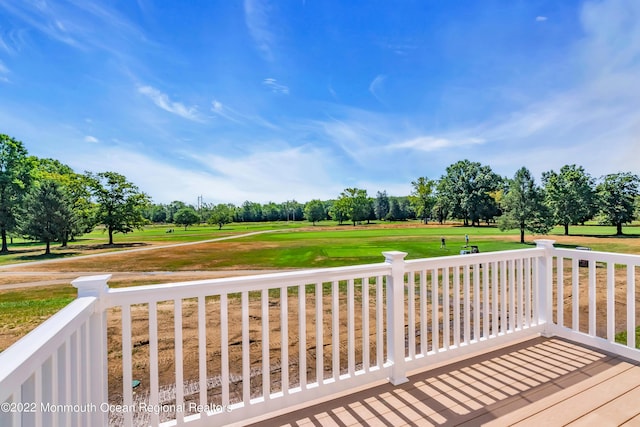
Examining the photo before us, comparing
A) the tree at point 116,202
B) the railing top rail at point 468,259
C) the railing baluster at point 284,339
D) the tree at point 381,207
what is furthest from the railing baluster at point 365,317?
the tree at point 381,207

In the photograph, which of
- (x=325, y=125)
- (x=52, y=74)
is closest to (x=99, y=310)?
(x=52, y=74)

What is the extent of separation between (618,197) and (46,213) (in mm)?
30737

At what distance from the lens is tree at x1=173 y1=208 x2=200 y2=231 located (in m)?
27.5

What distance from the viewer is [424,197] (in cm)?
3244

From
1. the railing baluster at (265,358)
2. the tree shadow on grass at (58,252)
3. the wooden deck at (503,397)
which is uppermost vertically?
the railing baluster at (265,358)

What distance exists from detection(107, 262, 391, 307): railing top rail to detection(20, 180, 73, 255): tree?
48.8 feet

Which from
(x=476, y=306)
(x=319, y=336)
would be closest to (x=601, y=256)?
(x=476, y=306)

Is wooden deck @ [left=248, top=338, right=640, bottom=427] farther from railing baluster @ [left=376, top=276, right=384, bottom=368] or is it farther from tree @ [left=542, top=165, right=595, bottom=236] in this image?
tree @ [left=542, top=165, right=595, bottom=236]

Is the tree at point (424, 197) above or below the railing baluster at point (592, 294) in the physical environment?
above

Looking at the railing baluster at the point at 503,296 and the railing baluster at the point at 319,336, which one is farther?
the railing baluster at the point at 503,296

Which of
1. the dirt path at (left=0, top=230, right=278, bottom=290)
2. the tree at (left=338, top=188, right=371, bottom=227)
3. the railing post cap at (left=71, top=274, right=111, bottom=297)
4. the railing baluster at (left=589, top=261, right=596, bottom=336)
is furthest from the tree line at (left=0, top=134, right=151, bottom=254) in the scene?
the tree at (left=338, top=188, right=371, bottom=227)

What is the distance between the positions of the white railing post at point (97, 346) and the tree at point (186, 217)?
29.1 meters

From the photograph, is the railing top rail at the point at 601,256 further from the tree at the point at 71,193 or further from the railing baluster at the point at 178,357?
the tree at the point at 71,193

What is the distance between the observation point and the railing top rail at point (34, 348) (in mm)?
485
